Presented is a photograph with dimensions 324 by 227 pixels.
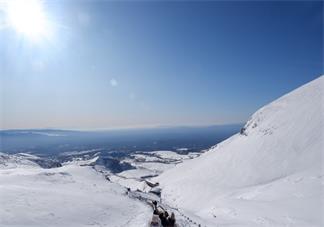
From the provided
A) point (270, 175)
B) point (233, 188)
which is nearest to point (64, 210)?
point (233, 188)

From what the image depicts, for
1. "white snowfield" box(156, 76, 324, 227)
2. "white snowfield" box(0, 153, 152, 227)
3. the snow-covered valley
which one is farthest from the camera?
"white snowfield" box(156, 76, 324, 227)

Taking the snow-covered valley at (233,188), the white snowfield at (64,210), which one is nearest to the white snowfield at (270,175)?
the snow-covered valley at (233,188)

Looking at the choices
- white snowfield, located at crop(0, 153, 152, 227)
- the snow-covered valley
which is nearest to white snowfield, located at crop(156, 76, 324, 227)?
the snow-covered valley

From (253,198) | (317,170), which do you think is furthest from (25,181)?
(317,170)

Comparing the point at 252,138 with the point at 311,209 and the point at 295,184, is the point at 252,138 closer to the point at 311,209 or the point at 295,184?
the point at 295,184

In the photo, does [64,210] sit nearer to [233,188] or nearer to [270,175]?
[233,188]

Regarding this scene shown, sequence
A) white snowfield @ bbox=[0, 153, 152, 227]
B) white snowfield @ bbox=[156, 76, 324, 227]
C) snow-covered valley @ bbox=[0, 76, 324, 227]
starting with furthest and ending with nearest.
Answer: white snowfield @ bbox=[156, 76, 324, 227], snow-covered valley @ bbox=[0, 76, 324, 227], white snowfield @ bbox=[0, 153, 152, 227]

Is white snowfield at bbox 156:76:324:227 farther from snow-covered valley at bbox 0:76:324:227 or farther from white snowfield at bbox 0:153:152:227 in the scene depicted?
white snowfield at bbox 0:153:152:227

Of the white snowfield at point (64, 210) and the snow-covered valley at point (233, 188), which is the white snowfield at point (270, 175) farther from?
the white snowfield at point (64, 210)
